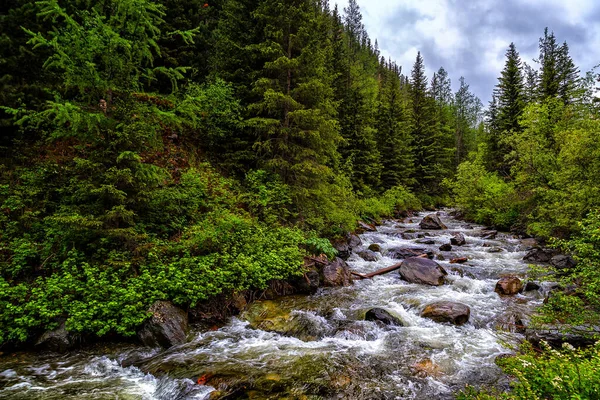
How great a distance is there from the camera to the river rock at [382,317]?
8.23 meters

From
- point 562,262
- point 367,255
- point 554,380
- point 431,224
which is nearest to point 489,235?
point 431,224

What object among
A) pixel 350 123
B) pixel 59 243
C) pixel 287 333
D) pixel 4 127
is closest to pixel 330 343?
pixel 287 333

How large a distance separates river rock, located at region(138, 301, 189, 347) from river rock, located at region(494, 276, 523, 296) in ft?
32.8

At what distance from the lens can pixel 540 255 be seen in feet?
46.9

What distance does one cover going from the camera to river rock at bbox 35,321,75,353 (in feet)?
20.4

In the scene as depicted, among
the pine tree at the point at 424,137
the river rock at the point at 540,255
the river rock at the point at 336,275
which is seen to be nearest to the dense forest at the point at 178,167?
the river rock at the point at 336,275

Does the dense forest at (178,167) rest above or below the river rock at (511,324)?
above

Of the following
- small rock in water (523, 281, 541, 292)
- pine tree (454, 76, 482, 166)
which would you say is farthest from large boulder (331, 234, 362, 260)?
pine tree (454, 76, 482, 166)

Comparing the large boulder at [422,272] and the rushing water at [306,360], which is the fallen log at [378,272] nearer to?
the large boulder at [422,272]

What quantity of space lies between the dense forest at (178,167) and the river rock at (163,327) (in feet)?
0.88

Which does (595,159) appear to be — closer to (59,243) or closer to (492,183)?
(492,183)

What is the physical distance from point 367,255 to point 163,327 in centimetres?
1017

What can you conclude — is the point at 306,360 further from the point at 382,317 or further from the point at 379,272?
the point at 379,272

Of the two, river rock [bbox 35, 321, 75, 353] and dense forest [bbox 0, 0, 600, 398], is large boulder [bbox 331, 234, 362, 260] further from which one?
river rock [bbox 35, 321, 75, 353]
